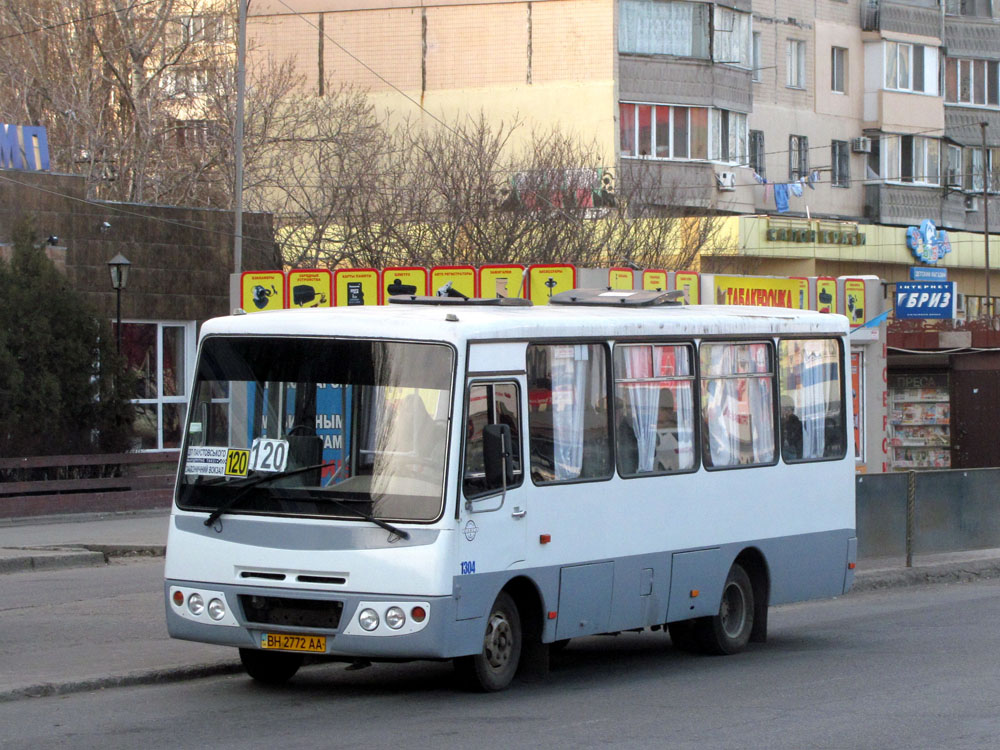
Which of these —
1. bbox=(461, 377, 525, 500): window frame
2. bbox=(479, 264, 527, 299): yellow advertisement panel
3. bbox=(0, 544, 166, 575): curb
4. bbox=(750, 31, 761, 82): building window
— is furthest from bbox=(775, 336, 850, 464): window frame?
bbox=(750, 31, 761, 82): building window

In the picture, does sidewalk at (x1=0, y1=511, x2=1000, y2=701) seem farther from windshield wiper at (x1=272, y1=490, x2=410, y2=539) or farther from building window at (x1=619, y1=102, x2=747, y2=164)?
building window at (x1=619, y1=102, x2=747, y2=164)

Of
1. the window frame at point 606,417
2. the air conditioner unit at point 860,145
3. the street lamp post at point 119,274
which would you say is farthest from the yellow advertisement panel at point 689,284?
the air conditioner unit at point 860,145

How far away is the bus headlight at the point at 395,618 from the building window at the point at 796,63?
138 ft

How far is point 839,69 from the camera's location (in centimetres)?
5091

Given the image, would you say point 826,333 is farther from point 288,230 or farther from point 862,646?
point 288,230

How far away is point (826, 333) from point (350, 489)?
5.31 meters

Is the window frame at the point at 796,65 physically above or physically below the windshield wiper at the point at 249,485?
above

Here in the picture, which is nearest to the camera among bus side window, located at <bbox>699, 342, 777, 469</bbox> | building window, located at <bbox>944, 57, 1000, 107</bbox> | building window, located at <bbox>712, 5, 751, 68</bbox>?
bus side window, located at <bbox>699, 342, 777, 469</bbox>

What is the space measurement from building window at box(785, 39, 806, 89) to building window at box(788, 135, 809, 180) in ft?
5.42

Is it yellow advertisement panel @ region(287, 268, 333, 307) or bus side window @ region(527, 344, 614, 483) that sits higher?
yellow advertisement panel @ region(287, 268, 333, 307)

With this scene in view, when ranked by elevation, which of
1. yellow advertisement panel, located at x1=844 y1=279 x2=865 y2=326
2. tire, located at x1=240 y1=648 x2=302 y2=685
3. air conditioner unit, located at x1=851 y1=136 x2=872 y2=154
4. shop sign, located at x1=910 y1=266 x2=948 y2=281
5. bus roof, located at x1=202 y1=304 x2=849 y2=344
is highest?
air conditioner unit, located at x1=851 y1=136 x2=872 y2=154

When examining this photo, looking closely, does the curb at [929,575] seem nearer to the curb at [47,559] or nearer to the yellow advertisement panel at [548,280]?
the yellow advertisement panel at [548,280]

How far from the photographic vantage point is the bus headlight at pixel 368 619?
9.22 metres

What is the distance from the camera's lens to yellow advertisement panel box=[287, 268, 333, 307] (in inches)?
977
